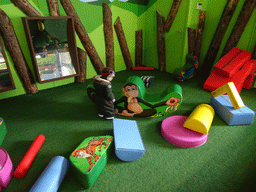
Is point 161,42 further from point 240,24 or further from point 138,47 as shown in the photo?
point 240,24

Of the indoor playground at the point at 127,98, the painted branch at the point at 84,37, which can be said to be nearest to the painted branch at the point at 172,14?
the indoor playground at the point at 127,98

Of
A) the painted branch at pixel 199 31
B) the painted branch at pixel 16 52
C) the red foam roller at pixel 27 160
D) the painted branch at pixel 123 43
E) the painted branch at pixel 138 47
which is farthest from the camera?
the painted branch at pixel 138 47

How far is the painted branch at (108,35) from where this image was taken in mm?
3607

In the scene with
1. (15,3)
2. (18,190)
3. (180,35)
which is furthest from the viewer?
(180,35)

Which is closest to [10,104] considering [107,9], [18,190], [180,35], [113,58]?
[18,190]

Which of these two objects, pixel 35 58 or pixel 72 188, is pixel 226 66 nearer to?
pixel 72 188

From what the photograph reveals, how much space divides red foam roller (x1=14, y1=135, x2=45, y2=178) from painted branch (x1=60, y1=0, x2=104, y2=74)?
7.30 ft

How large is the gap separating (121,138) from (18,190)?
0.94 m

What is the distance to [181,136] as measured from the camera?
5.95 feet

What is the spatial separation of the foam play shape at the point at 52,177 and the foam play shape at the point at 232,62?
284 cm

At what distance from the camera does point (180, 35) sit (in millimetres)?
3695

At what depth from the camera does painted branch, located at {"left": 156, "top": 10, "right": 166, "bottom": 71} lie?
3961 millimetres

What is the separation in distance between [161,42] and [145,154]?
312cm

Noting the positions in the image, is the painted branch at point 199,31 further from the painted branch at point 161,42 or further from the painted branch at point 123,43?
the painted branch at point 123,43
